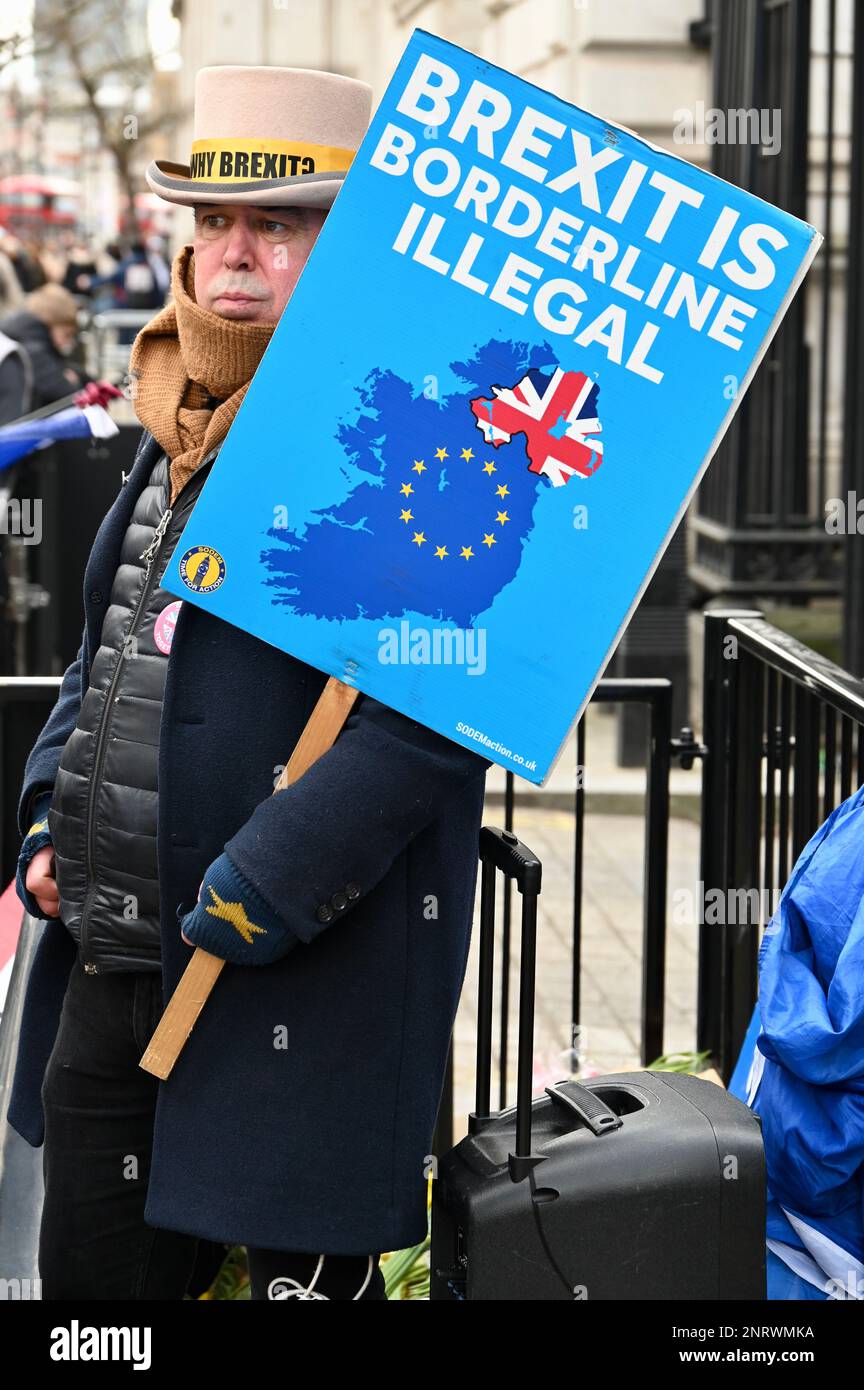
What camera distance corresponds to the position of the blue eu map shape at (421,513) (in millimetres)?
2492

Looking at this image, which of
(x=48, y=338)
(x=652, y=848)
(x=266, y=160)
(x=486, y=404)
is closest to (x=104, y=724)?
(x=486, y=404)

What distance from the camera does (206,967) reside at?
8.36 ft

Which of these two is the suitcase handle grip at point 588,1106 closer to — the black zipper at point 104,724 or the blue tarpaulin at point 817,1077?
the blue tarpaulin at point 817,1077

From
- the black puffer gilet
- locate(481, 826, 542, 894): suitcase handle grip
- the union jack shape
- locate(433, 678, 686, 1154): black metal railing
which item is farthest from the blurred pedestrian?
the union jack shape

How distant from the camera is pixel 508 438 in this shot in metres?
2.49

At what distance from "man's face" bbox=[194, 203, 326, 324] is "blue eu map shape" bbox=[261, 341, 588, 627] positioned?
0.24m

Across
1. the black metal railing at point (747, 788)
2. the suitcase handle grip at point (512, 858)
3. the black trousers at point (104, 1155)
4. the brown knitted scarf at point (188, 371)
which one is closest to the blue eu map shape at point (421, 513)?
the brown knitted scarf at point (188, 371)

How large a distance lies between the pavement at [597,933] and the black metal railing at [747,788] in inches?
18.5

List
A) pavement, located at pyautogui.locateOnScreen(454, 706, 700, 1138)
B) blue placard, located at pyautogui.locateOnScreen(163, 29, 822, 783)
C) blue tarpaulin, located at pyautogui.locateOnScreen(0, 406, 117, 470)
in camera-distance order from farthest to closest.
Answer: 1. blue tarpaulin, located at pyautogui.locateOnScreen(0, 406, 117, 470)
2. pavement, located at pyautogui.locateOnScreen(454, 706, 700, 1138)
3. blue placard, located at pyautogui.locateOnScreen(163, 29, 822, 783)

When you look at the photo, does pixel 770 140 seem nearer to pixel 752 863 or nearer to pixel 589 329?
pixel 752 863

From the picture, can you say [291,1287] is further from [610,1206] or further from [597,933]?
[597,933]

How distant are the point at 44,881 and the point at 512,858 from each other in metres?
0.73

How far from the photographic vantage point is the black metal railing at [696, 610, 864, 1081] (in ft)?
12.7

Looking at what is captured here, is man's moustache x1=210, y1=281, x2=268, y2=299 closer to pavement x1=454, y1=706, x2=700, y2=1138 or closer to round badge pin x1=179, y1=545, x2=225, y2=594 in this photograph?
round badge pin x1=179, y1=545, x2=225, y2=594
